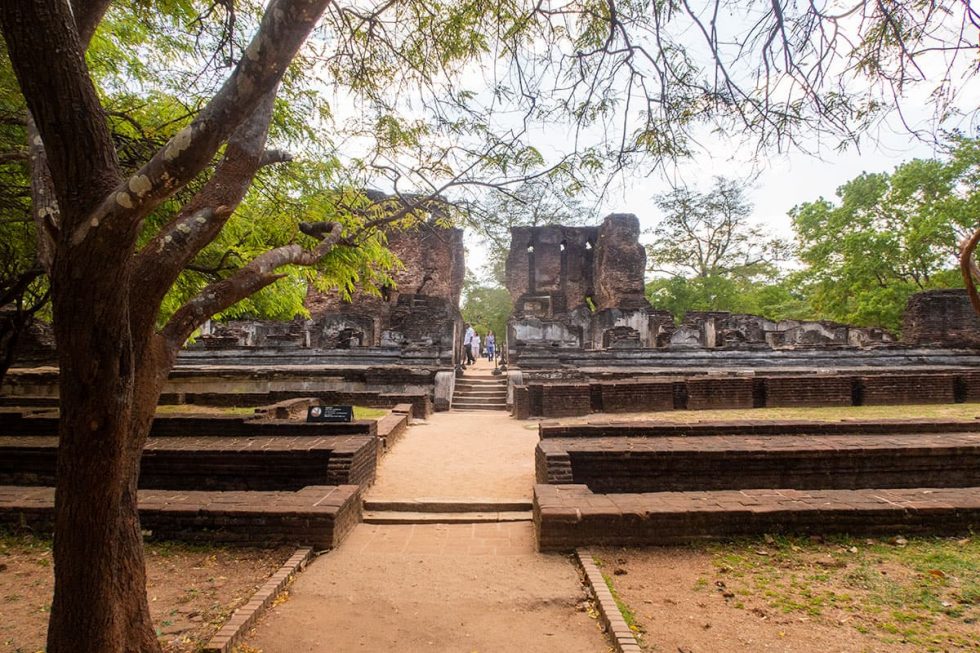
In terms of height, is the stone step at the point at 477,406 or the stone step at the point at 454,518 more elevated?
the stone step at the point at 477,406

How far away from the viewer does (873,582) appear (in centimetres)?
317

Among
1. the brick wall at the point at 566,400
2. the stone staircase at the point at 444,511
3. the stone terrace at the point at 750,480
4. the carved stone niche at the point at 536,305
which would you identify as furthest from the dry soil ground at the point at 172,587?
the carved stone niche at the point at 536,305

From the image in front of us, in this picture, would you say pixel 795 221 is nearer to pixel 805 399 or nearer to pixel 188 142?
pixel 805 399

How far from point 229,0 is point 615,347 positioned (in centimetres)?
→ 1338

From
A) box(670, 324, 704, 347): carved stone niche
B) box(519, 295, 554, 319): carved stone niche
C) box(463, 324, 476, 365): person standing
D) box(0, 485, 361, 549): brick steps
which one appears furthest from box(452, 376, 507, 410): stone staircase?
box(519, 295, 554, 319): carved stone niche

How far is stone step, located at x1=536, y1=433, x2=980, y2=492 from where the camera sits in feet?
16.7

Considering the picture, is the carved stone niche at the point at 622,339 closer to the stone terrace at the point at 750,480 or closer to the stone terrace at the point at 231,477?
the stone terrace at the point at 750,480

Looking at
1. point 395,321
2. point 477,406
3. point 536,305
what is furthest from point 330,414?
point 536,305

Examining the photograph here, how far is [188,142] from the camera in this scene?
193 cm

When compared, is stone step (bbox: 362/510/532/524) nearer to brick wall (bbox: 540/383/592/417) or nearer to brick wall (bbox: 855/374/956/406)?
brick wall (bbox: 540/383/592/417)

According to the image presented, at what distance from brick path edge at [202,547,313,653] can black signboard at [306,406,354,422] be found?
2.60 metres

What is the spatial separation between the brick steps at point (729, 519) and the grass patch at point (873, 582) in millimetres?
105

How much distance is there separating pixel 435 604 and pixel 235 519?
1.80 metres

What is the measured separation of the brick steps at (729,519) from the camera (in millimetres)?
3809
